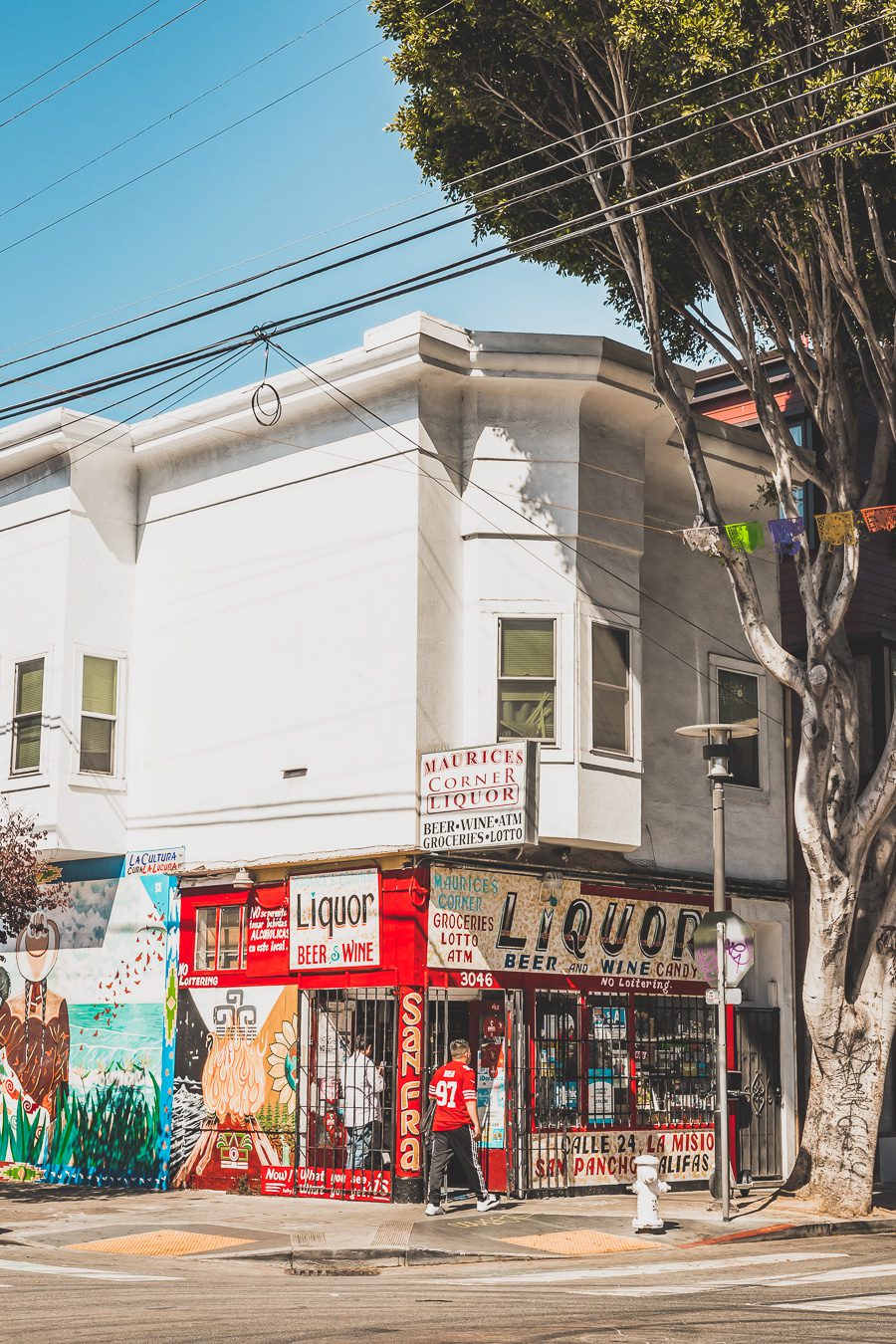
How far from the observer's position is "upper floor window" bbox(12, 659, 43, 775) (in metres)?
20.5

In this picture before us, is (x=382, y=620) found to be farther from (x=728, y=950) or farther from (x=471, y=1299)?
(x=471, y=1299)

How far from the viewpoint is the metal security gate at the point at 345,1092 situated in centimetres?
1762

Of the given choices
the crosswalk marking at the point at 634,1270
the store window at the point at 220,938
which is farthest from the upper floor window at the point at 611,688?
the crosswalk marking at the point at 634,1270

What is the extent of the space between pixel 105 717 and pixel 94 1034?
399 cm

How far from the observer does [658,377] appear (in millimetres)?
17844

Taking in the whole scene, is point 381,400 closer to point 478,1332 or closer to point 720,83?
point 720,83

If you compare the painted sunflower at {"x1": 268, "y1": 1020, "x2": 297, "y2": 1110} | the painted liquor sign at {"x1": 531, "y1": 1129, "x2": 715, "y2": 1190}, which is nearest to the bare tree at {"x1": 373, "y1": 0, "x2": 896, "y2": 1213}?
the painted liquor sign at {"x1": 531, "y1": 1129, "x2": 715, "y2": 1190}

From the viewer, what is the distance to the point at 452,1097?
1625 centimetres

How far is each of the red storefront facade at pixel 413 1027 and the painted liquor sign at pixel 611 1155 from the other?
0.02 metres

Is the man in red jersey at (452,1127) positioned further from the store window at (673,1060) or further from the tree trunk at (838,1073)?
the store window at (673,1060)

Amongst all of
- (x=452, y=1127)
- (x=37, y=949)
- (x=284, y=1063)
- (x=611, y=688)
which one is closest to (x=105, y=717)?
(x=37, y=949)

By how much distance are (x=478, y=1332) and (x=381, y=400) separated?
1195 cm

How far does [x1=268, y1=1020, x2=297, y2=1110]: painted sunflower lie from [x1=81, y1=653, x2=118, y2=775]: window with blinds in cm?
432

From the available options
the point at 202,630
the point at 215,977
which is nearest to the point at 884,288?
the point at 202,630
